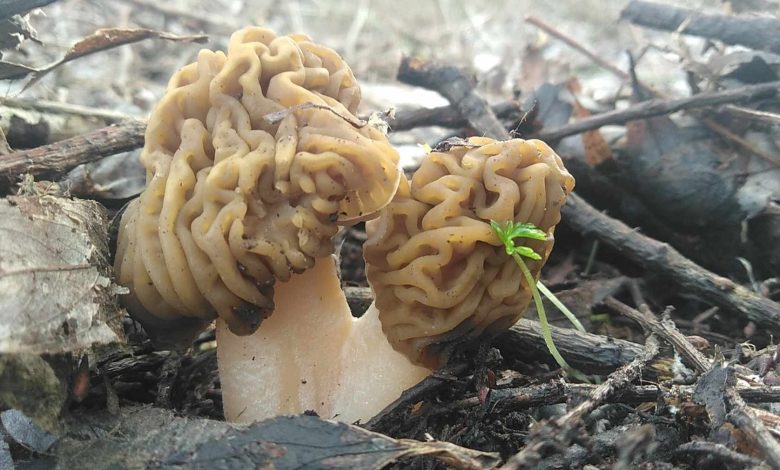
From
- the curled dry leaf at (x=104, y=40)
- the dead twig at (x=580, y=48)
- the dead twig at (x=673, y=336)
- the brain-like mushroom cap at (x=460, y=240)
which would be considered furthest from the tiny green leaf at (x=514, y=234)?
the dead twig at (x=580, y=48)

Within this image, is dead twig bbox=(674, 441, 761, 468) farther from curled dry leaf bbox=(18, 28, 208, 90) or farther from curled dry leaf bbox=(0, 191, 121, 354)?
curled dry leaf bbox=(18, 28, 208, 90)

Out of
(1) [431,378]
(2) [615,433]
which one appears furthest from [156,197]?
(2) [615,433]

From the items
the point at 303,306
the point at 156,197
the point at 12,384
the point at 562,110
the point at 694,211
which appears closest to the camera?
the point at 12,384

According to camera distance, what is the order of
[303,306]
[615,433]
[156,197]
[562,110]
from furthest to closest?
[562,110] → [303,306] → [156,197] → [615,433]

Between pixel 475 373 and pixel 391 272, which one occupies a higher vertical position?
pixel 391 272

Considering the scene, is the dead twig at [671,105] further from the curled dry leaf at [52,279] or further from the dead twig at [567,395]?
the curled dry leaf at [52,279]

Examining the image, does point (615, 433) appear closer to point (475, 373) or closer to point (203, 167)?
point (475, 373)

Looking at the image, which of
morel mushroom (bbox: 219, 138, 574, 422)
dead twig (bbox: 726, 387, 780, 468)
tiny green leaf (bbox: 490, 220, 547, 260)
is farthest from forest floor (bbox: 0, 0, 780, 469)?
tiny green leaf (bbox: 490, 220, 547, 260)
